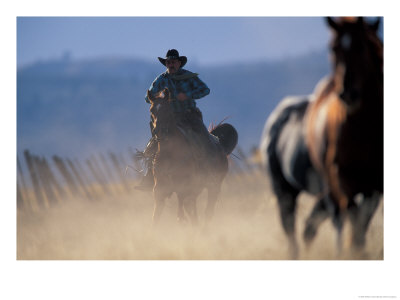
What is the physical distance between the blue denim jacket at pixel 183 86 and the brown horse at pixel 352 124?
2.64m

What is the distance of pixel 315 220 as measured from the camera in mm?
4414

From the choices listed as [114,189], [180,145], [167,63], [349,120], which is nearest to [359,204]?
[349,120]

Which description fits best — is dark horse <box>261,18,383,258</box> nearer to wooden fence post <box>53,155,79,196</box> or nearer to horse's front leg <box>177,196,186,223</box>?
horse's front leg <box>177,196,186,223</box>

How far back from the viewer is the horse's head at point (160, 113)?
5.90 meters

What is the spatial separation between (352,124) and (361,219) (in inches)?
36.1

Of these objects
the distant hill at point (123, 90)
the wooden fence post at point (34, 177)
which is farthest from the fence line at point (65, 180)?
the distant hill at point (123, 90)

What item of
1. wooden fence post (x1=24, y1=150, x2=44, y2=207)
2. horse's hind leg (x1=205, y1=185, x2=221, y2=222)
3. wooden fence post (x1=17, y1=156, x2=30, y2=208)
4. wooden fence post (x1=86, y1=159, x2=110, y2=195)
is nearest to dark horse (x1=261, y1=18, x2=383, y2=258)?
horse's hind leg (x1=205, y1=185, x2=221, y2=222)

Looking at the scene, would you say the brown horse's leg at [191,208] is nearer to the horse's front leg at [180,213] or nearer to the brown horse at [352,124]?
the horse's front leg at [180,213]

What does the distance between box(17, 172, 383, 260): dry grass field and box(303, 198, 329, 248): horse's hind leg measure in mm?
152

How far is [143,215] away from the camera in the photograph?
24.5ft

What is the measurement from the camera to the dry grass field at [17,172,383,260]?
504 cm

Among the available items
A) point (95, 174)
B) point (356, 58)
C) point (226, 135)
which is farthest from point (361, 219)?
point (95, 174)

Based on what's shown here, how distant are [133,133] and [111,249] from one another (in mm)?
27281

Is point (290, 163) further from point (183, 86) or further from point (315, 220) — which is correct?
point (183, 86)
